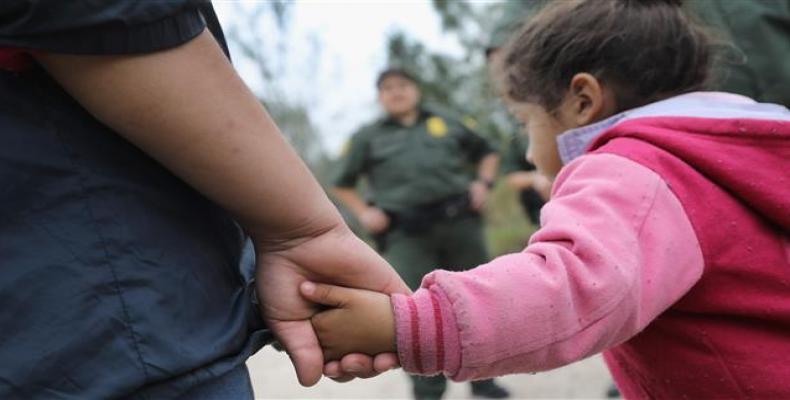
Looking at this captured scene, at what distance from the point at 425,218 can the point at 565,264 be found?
11.9ft

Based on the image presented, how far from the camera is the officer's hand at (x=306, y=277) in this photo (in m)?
1.14

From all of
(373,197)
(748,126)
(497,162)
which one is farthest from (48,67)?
(497,162)

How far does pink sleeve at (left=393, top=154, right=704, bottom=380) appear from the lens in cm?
115

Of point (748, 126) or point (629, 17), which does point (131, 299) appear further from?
point (629, 17)

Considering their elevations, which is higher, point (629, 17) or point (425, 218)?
point (629, 17)

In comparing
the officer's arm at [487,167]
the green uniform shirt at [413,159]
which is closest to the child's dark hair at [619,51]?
the green uniform shirt at [413,159]

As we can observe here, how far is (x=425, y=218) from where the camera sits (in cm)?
479

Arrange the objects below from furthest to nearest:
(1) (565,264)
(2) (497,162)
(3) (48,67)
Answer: (2) (497,162), (1) (565,264), (3) (48,67)

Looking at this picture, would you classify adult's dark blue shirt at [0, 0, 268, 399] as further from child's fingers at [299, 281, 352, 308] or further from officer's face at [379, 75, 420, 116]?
officer's face at [379, 75, 420, 116]

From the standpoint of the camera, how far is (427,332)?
117cm

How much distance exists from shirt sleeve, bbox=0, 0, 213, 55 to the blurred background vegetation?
26.9 feet

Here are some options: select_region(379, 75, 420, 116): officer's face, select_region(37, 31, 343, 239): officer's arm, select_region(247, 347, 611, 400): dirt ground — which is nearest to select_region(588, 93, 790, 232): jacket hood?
select_region(37, 31, 343, 239): officer's arm

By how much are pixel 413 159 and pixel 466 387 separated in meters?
1.35

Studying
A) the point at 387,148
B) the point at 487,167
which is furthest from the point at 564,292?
the point at 487,167
